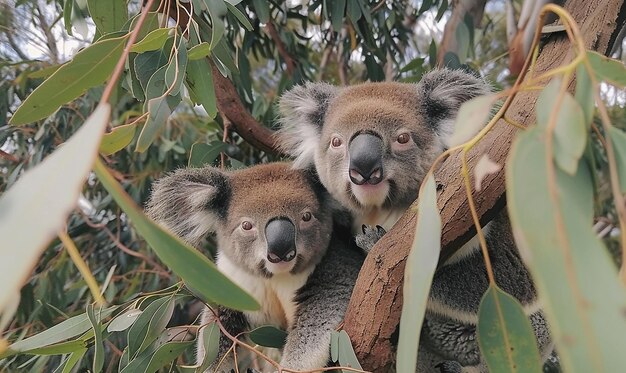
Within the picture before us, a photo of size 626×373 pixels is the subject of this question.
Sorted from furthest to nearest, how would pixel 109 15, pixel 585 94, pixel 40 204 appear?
pixel 109 15 → pixel 585 94 → pixel 40 204

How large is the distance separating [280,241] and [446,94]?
0.71m

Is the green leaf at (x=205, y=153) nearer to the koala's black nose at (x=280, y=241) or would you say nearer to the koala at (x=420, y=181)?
the koala at (x=420, y=181)

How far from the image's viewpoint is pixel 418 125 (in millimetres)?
2010

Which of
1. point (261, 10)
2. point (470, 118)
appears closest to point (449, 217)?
point (470, 118)

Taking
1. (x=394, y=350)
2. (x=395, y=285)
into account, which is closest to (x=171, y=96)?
(x=395, y=285)

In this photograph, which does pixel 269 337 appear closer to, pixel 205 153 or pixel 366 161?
pixel 366 161

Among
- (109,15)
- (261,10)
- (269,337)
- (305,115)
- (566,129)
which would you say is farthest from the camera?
(261,10)

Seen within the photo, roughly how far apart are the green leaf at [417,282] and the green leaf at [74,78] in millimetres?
754

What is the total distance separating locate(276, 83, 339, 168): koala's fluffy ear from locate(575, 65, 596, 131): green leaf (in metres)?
1.36

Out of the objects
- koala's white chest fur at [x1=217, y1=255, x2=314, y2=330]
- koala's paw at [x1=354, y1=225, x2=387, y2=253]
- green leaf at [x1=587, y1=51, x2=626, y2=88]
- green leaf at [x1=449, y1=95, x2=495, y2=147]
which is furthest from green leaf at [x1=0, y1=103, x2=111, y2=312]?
koala's white chest fur at [x1=217, y1=255, x2=314, y2=330]

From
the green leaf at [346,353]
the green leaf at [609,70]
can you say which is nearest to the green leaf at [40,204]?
the green leaf at [609,70]

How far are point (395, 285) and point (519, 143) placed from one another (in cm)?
83

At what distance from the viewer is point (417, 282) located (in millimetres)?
957

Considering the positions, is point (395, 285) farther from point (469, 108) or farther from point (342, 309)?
point (469, 108)
